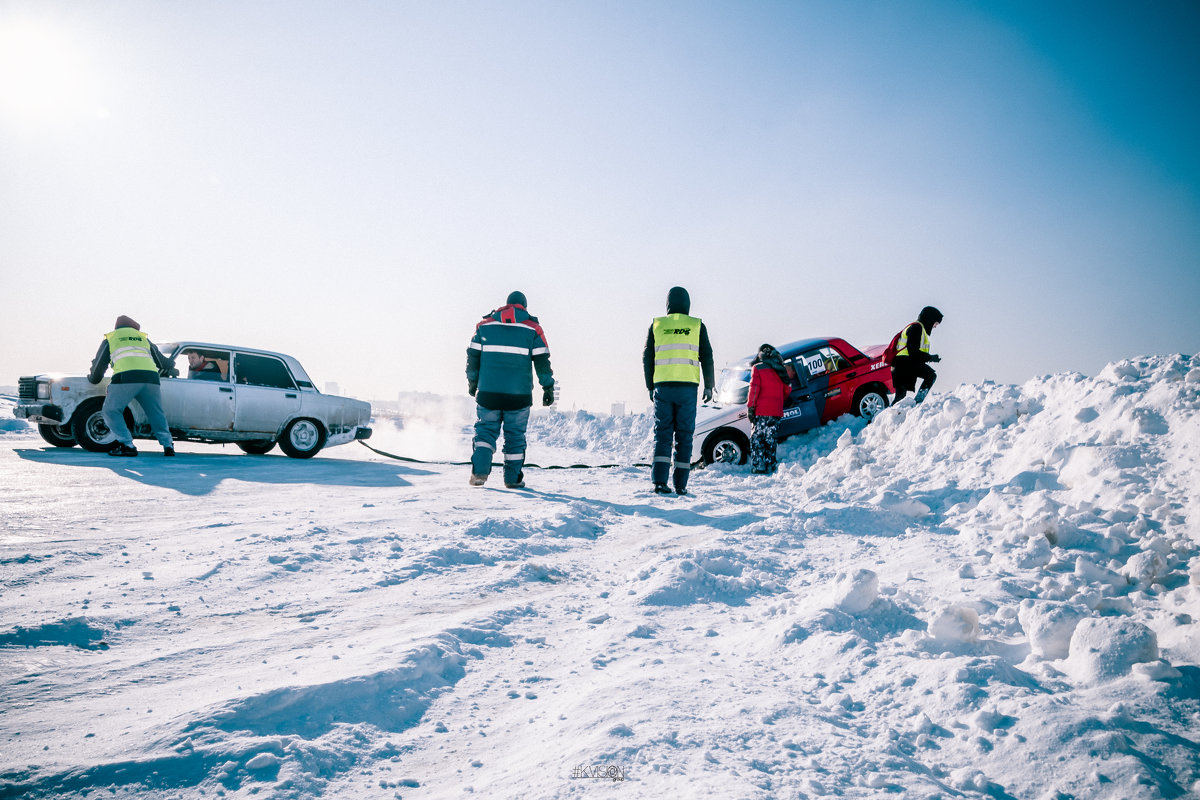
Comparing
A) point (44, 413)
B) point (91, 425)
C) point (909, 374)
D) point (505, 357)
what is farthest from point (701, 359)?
point (44, 413)

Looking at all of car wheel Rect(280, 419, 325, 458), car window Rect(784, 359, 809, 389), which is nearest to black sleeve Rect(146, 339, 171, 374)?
car wheel Rect(280, 419, 325, 458)

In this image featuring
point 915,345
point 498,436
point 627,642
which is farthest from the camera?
point 915,345

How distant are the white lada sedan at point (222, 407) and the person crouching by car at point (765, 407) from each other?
7.04 metres

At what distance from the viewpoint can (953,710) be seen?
1926 millimetres

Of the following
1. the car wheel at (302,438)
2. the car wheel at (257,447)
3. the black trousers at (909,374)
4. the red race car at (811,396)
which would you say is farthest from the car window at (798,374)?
the car wheel at (257,447)

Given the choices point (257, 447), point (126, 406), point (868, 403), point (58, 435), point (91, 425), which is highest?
point (868, 403)

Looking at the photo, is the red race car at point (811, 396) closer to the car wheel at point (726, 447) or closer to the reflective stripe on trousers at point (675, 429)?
the car wheel at point (726, 447)

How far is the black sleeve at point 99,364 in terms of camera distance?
8.52 meters

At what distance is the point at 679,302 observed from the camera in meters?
7.22

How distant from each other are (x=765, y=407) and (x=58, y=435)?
1062cm

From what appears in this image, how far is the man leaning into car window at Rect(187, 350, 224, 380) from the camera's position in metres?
9.74

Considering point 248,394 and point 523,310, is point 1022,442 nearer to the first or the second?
point 523,310

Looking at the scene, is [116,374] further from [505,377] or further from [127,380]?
[505,377]

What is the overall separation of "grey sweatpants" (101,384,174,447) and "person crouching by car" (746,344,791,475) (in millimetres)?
8338
